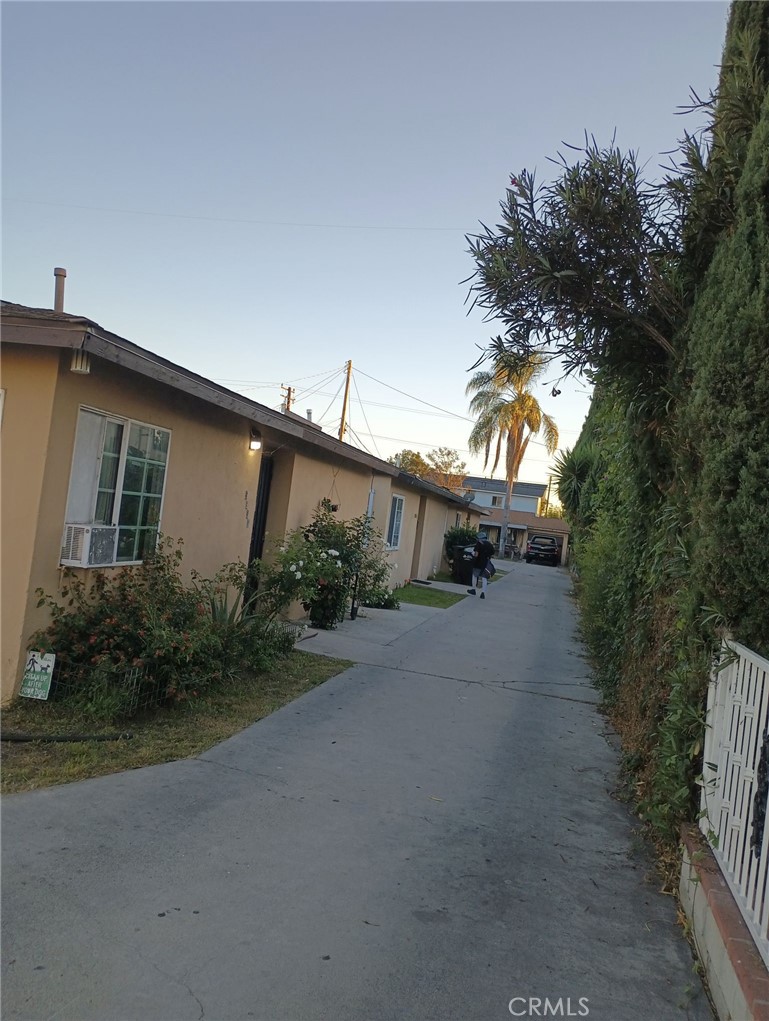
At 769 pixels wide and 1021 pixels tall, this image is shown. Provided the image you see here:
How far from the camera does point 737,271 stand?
158 inches

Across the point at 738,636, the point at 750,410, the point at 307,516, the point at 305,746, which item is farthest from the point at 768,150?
the point at 307,516

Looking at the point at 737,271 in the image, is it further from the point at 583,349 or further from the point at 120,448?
the point at 120,448

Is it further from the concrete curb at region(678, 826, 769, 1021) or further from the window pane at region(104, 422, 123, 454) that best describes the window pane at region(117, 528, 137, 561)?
the concrete curb at region(678, 826, 769, 1021)

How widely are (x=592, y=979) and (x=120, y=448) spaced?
213 inches

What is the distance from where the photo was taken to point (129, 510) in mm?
6977

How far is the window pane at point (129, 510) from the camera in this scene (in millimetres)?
6855

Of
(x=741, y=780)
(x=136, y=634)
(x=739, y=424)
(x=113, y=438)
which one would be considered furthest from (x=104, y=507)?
(x=741, y=780)

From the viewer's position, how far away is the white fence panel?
10.1 feet

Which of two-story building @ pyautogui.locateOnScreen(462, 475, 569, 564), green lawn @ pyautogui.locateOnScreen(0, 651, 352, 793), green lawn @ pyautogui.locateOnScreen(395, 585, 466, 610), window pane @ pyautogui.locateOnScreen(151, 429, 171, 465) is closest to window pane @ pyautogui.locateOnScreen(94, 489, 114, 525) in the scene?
window pane @ pyautogui.locateOnScreen(151, 429, 171, 465)

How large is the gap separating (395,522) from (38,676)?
13.3 m

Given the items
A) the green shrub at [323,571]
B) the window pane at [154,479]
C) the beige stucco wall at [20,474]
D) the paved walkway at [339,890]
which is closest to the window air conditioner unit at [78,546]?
the beige stucco wall at [20,474]

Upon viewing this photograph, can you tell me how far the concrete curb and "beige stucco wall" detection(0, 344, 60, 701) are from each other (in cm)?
483

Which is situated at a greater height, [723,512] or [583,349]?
[583,349]

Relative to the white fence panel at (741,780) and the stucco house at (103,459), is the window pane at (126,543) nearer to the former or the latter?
the stucco house at (103,459)
